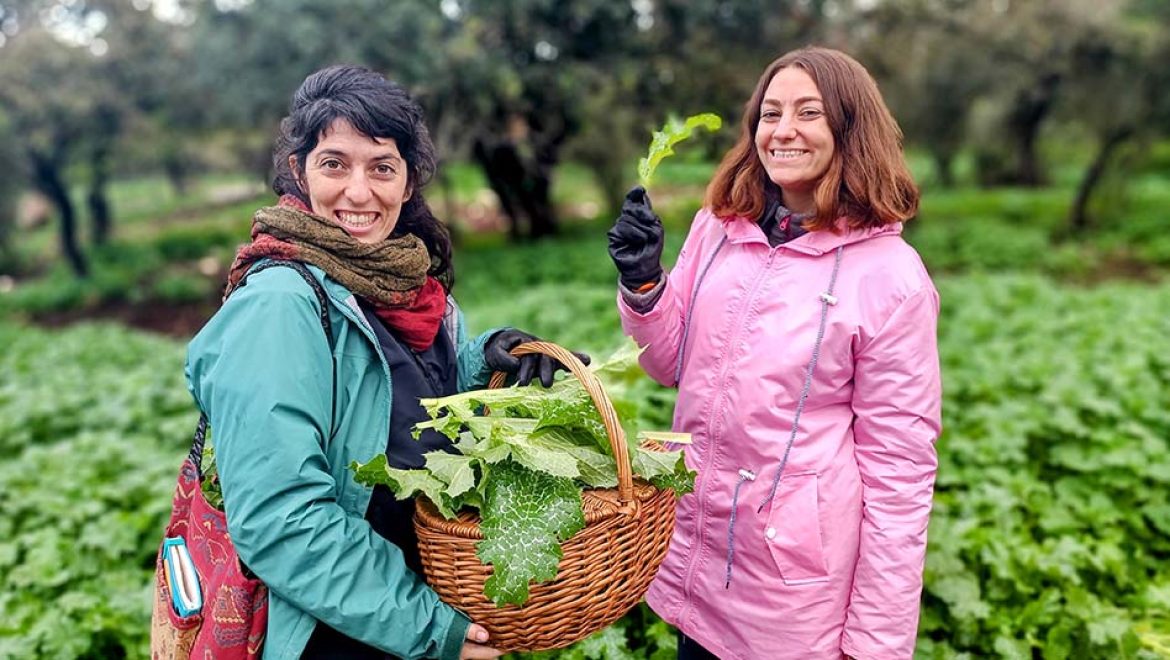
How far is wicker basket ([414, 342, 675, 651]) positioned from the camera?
1.57 m

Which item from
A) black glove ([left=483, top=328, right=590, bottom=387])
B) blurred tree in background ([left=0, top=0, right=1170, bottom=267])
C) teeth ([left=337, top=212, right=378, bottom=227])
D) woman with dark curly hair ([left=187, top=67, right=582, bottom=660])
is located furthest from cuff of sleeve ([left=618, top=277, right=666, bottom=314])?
blurred tree in background ([left=0, top=0, right=1170, bottom=267])

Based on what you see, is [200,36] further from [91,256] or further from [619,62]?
[91,256]

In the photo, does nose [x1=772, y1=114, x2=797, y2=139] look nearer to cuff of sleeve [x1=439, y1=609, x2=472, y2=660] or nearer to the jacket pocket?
the jacket pocket

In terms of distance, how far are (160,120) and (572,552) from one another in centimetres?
1826

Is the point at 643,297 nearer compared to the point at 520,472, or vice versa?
the point at 520,472

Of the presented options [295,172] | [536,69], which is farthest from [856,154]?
[536,69]

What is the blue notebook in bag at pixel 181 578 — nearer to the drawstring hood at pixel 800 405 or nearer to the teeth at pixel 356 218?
the teeth at pixel 356 218

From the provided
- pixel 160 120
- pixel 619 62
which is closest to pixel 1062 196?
pixel 619 62

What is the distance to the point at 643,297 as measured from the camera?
6.74ft

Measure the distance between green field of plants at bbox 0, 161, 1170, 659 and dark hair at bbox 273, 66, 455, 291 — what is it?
181cm

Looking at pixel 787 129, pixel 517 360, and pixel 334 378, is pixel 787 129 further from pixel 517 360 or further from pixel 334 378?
pixel 334 378

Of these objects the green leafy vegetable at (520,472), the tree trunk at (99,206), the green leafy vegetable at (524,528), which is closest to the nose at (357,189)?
the green leafy vegetable at (520,472)

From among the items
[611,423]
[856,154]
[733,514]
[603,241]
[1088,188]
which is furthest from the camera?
[1088,188]

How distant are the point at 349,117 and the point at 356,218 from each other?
216 mm
